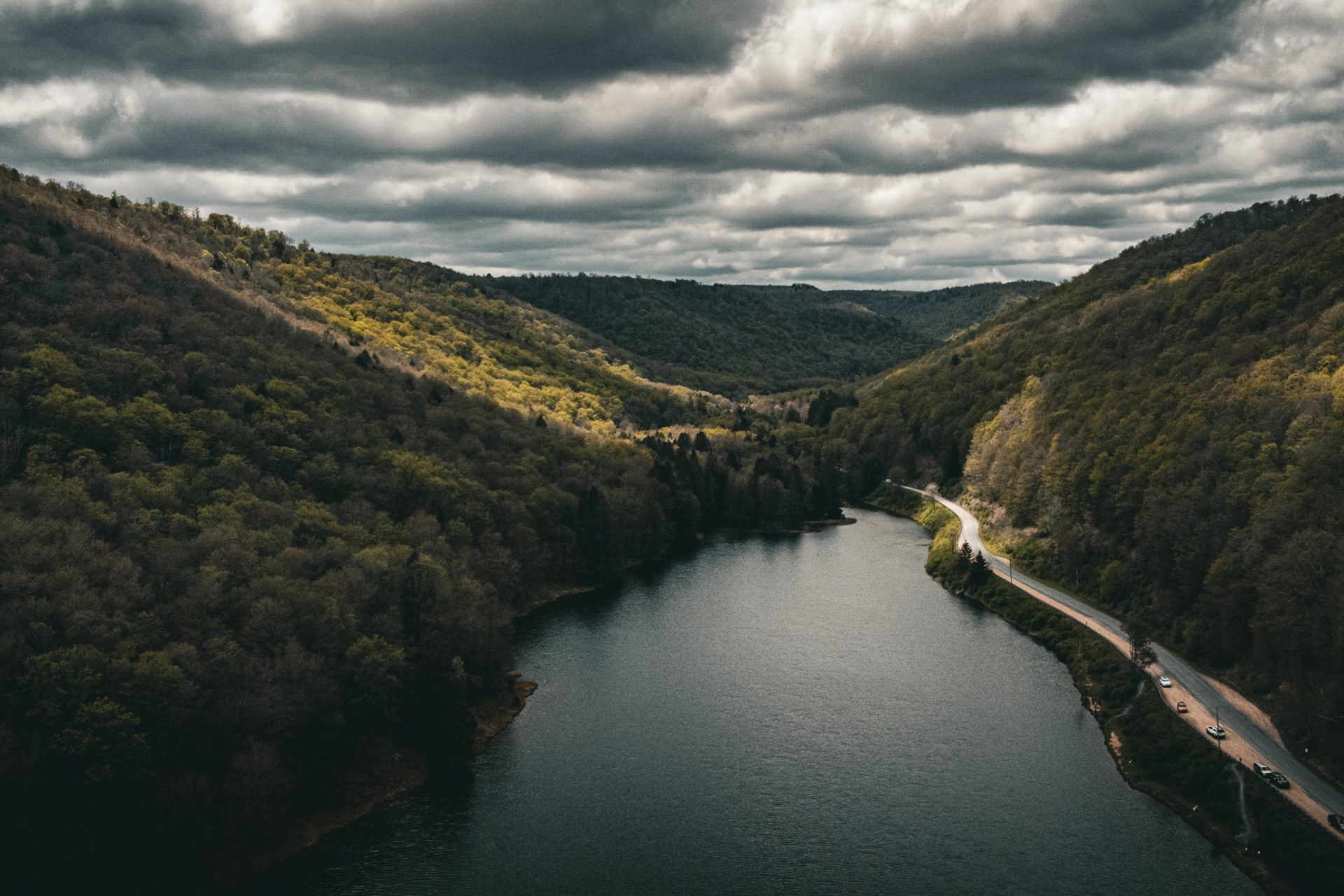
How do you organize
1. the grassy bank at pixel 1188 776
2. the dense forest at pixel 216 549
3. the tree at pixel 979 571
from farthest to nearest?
the tree at pixel 979 571, the dense forest at pixel 216 549, the grassy bank at pixel 1188 776

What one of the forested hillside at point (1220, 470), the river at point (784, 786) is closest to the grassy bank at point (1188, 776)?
the river at point (784, 786)

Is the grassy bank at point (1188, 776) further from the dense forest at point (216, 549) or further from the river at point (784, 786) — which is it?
the dense forest at point (216, 549)

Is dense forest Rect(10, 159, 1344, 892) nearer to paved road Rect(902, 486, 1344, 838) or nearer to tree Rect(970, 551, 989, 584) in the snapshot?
paved road Rect(902, 486, 1344, 838)

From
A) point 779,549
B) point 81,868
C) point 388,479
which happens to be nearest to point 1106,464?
point 779,549

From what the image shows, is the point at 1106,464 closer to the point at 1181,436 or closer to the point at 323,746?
the point at 1181,436

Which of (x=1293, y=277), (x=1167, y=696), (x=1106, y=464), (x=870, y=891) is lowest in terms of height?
(x=870, y=891)

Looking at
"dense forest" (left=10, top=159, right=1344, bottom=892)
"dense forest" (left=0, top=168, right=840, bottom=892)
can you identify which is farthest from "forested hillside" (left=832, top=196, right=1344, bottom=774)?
"dense forest" (left=0, top=168, right=840, bottom=892)
